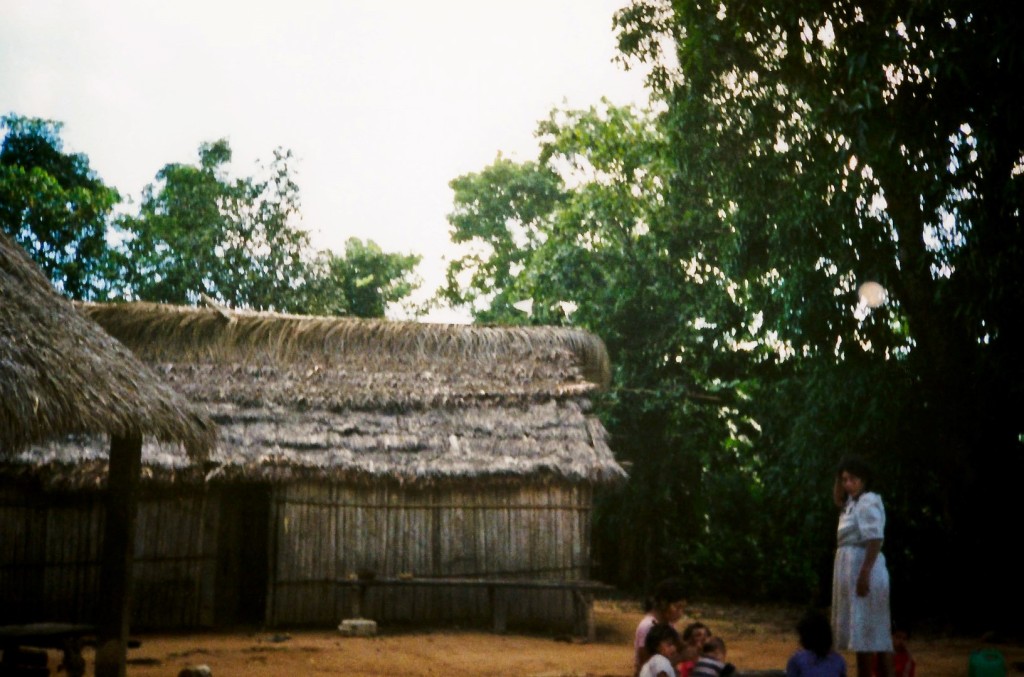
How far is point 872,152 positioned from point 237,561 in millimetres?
8562

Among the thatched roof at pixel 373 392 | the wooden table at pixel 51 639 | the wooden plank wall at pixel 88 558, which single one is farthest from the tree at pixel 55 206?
the wooden table at pixel 51 639

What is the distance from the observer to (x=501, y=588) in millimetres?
11023

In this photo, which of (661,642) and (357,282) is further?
(357,282)

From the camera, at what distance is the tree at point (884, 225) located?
29.8ft

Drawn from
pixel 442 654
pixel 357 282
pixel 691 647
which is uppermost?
pixel 357 282

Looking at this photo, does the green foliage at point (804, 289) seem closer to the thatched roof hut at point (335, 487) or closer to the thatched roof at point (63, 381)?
the thatched roof hut at point (335, 487)

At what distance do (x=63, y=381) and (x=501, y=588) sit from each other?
6088 millimetres

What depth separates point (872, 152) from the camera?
989 cm

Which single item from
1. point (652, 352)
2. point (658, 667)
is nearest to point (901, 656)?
point (658, 667)

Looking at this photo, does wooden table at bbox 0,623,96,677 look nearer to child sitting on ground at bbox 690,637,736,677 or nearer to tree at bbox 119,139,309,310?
child sitting on ground at bbox 690,637,736,677

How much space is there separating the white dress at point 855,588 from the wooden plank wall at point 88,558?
758cm

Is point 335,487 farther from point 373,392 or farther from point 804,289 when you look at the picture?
point 804,289

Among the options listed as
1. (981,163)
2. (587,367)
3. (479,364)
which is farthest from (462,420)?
(981,163)

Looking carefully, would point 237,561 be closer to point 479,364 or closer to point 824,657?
point 479,364
